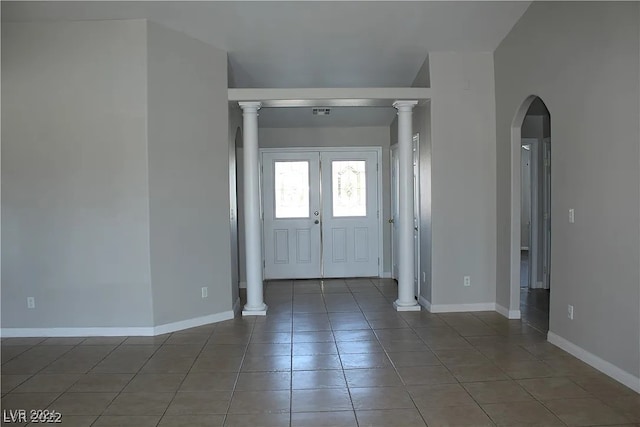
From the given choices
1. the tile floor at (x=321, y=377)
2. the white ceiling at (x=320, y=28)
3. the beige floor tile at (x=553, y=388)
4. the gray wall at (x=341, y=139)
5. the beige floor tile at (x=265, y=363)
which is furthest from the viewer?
the gray wall at (x=341, y=139)

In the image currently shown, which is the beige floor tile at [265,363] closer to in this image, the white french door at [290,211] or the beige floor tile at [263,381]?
the beige floor tile at [263,381]

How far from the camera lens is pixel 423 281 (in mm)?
5691

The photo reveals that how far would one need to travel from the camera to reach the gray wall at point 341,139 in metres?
7.54

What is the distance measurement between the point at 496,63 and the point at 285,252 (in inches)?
160

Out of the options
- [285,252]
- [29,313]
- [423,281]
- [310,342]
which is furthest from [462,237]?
[29,313]

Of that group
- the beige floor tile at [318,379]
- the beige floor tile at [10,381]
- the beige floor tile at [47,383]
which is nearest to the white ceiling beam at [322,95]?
the beige floor tile at [318,379]

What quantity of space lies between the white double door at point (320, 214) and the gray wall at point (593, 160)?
3.43 metres

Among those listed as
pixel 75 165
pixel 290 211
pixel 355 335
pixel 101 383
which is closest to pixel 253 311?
pixel 355 335

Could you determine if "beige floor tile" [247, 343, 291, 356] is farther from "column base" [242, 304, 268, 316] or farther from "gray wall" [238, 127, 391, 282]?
"gray wall" [238, 127, 391, 282]

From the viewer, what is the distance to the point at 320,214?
7586 millimetres

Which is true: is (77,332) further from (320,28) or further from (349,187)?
(349,187)

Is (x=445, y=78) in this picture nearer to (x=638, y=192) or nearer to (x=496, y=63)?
(x=496, y=63)

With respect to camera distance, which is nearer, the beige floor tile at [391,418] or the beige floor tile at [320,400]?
the beige floor tile at [391,418]

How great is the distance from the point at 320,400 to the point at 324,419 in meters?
0.27
